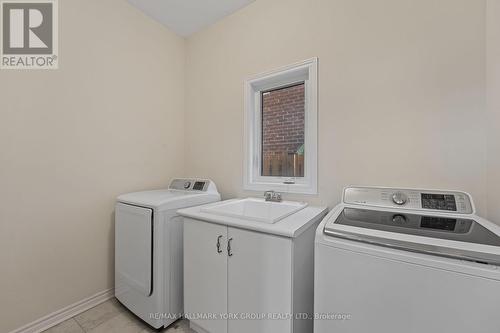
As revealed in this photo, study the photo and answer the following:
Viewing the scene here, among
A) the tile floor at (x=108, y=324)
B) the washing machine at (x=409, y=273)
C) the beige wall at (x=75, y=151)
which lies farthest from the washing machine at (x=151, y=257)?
the washing machine at (x=409, y=273)

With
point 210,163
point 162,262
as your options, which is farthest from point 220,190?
point 162,262

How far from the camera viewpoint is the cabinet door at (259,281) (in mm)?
1000

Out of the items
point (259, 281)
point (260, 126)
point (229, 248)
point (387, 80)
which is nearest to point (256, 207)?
point (229, 248)

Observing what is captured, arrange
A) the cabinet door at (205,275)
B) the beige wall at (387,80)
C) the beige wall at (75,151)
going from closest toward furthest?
1. the beige wall at (387,80)
2. the cabinet door at (205,275)
3. the beige wall at (75,151)

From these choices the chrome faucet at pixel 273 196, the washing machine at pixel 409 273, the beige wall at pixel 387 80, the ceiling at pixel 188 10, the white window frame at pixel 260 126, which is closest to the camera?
the washing machine at pixel 409 273

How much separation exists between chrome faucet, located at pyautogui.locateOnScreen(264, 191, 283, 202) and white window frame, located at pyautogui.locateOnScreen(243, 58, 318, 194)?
0.29 feet

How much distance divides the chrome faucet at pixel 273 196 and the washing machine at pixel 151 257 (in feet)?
2.01

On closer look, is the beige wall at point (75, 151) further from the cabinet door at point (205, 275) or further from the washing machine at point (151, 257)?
the cabinet door at point (205, 275)

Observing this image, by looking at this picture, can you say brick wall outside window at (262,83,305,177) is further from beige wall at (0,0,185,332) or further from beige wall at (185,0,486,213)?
beige wall at (0,0,185,332)

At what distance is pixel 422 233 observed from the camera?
826 mm

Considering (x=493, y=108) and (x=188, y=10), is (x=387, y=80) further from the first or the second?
(x=188, y=10)

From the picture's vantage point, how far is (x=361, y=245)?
0.82 meters

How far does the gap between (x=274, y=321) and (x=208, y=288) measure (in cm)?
47

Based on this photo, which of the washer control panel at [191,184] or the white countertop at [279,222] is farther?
the washer control panel at [191,184]
